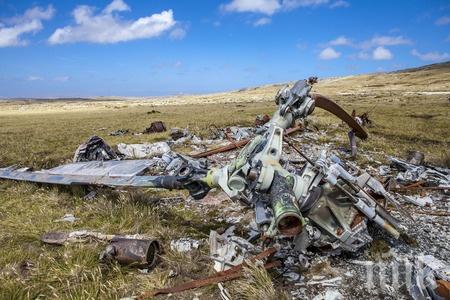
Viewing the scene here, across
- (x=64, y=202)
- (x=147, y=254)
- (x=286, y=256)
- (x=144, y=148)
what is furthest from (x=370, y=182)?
(x=144, y=148)

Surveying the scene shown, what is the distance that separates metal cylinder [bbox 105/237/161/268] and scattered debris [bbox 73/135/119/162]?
684 centimetres

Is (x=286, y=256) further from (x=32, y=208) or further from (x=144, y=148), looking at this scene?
(x=144, y=148)

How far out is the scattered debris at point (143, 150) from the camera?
13.5 meters

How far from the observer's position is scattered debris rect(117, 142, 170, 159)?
1348 cm

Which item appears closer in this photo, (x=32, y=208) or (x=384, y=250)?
(x=384, y=250)

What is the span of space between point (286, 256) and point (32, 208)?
5453mm

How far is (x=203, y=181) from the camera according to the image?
446 cm

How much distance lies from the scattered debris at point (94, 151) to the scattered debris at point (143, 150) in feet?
5.10

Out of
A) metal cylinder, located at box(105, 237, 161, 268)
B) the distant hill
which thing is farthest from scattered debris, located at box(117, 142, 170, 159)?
the distant hill

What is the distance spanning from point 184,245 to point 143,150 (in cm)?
906

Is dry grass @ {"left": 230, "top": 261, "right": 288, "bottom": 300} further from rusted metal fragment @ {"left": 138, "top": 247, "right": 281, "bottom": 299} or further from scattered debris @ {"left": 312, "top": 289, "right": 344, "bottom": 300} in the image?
scattered debris @ {"left": 312, "top": 289, "right": 344, "bottom": 300}

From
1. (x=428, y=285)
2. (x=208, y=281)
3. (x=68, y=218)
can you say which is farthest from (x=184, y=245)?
(x=428, y=285)

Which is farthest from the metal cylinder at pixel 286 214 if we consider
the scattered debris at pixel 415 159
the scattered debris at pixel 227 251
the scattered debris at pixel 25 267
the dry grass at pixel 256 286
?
the scattered debris at pixel 415 159

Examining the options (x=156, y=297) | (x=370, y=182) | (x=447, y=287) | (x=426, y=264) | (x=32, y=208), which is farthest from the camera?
(x=32, y=208)
